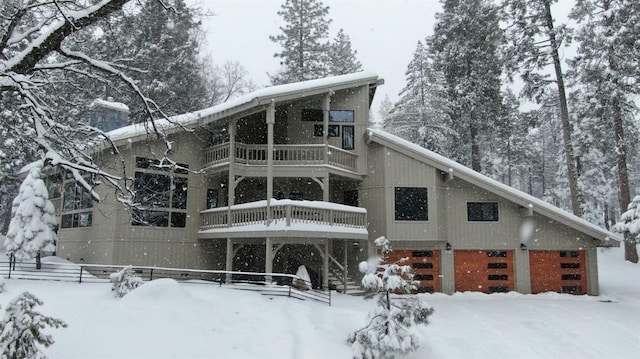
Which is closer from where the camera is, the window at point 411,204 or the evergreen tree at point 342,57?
the window at point 411,204

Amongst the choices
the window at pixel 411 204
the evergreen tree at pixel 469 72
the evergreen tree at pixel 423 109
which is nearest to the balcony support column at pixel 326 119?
the window at pixel 411 204

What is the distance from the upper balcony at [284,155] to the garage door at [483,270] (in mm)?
6046

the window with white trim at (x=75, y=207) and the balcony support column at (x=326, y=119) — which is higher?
the balcony support column at (x=326, y=119)

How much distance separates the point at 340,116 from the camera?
20406 mm

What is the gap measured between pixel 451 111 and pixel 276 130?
44.5ft

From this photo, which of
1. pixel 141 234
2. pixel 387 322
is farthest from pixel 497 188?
pixel 141 234

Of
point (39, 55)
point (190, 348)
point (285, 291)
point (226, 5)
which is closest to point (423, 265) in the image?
point (285, 291)

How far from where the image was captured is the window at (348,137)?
20359mm

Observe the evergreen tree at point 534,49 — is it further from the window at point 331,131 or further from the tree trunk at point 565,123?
the window at point 331,131

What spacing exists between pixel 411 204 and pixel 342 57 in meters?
22.3

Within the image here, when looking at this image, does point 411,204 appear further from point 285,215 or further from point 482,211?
point 285,215

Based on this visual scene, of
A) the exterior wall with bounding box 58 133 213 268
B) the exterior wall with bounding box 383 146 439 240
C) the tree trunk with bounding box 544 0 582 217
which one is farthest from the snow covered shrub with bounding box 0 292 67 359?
the tree trunk with bounding box 544 0 582 217

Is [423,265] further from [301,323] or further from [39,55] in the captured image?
[39,55]

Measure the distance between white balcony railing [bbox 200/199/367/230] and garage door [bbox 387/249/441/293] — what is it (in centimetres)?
251
